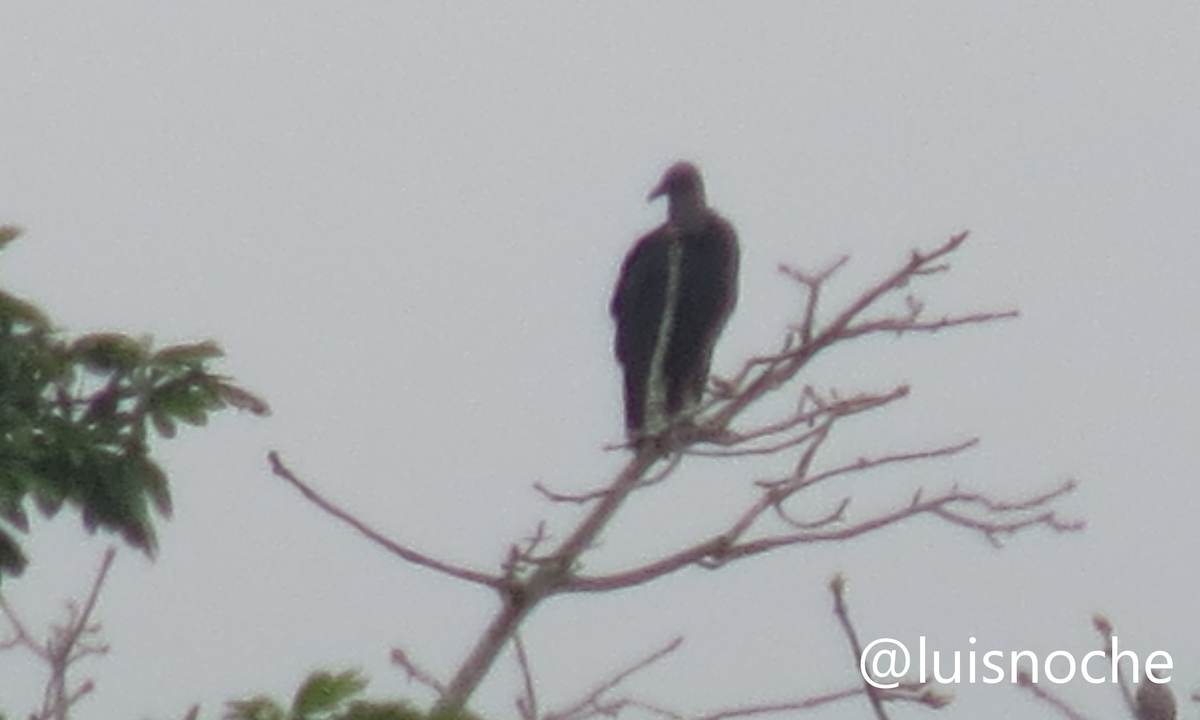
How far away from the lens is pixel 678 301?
835 cm

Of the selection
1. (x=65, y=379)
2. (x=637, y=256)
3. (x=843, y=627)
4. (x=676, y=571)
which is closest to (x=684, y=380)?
(x=637, y=256)

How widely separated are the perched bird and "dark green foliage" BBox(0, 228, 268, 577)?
9.16 feet

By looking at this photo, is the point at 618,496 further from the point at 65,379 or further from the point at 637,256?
the point at 637,256

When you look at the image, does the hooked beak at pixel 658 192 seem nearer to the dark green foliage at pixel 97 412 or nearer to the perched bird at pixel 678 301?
the perched bird at pixel 678 301

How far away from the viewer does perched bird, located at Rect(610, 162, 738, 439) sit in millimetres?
8273

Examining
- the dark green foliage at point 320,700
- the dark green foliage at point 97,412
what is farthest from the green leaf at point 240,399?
the dark green foliage at point 320,700

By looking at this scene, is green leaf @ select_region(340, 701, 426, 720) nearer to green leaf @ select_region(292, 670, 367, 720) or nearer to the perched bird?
green leaf @ select_region(292, 670, 367, 720)

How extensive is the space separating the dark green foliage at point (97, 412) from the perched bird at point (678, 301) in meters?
2.79

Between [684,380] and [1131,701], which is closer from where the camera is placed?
[1131,701]

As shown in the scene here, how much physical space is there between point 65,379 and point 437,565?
106 cm

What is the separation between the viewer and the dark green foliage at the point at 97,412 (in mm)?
5230

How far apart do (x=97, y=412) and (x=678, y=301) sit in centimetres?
314

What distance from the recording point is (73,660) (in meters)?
4.95

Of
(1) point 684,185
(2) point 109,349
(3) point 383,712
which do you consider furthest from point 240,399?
(1) point 684,185
